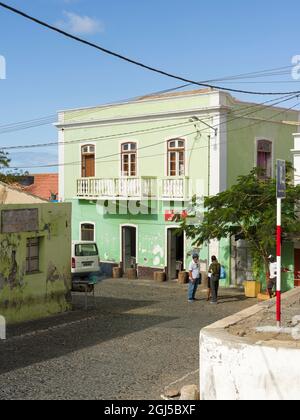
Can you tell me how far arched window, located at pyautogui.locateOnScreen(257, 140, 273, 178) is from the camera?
26.0m

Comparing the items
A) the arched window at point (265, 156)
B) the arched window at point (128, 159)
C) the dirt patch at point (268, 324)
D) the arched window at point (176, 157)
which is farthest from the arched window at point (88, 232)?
the dirt patch at point (268, 324)

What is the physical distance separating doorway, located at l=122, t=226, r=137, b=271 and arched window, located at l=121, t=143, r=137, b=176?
2443 mm

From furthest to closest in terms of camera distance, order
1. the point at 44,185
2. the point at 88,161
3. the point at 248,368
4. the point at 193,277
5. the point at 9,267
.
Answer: the point at 44,185, the point at 88,161, the point at 193,277, the point at 9,267, the point at 248,368

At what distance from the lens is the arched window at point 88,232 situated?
28391 millimetres

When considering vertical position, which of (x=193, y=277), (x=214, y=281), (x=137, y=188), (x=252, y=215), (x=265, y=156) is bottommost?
(x=214, y=281)

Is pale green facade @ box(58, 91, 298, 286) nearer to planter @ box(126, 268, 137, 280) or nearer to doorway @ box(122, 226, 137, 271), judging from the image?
doorway @ box(122, 226, 137, 271)

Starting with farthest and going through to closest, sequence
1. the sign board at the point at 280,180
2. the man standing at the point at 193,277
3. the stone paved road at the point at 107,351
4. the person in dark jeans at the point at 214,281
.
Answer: the man standing at the point at 193,277
the person in dark jeans at the point at 214,281
the stone paved road at the point at 107,351
the sign board at the point at 280,180

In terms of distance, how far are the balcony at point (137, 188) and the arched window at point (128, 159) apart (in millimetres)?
780

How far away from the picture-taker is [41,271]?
53.7ft

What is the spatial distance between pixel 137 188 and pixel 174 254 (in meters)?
3.16

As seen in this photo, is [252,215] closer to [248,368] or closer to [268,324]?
[268,324]

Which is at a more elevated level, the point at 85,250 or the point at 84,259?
the point at 85,250

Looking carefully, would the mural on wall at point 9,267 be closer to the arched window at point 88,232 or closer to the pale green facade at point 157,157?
the pale green facade at point 157,157

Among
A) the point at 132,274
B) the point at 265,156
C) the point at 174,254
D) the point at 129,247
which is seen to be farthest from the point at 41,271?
the point at 265,156
